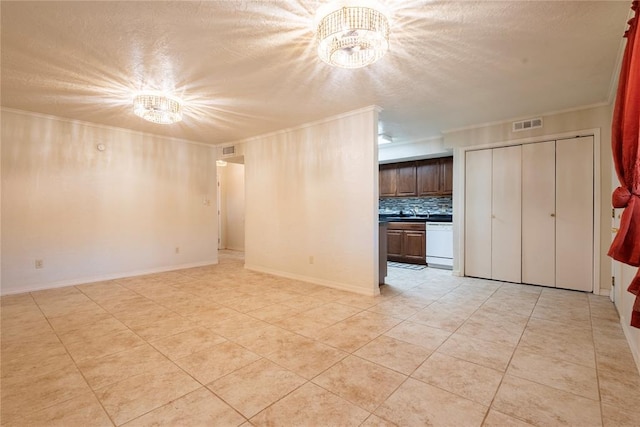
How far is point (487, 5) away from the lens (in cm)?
190

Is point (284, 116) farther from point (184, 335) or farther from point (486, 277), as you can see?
point (486, 277)

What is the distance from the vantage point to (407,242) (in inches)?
230

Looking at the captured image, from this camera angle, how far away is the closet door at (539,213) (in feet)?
13.3

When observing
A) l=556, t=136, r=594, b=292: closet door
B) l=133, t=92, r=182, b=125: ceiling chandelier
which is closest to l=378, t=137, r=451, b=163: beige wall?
l=556, t=136, r=594, b=292: closet door

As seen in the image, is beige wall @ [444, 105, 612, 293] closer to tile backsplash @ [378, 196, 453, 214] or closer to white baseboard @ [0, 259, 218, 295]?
tile backsplash @ [378, 196, 453, 214]

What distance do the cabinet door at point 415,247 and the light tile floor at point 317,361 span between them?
192 cm

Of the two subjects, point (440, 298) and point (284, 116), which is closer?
point (440, 298)

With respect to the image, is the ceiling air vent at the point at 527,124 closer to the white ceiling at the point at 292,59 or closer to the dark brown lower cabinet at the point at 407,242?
the white ceiling at the point at 292,59

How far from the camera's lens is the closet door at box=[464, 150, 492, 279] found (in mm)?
4547

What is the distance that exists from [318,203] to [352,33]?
267 centimetres

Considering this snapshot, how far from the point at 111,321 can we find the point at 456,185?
4.92 metres

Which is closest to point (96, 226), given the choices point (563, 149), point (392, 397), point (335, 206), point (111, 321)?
point (111, 321)

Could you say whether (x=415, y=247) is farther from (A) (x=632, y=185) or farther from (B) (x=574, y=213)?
(A) (x=632, y=185)

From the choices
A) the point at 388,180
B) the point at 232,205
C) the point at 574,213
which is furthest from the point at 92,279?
the point at 574,213
